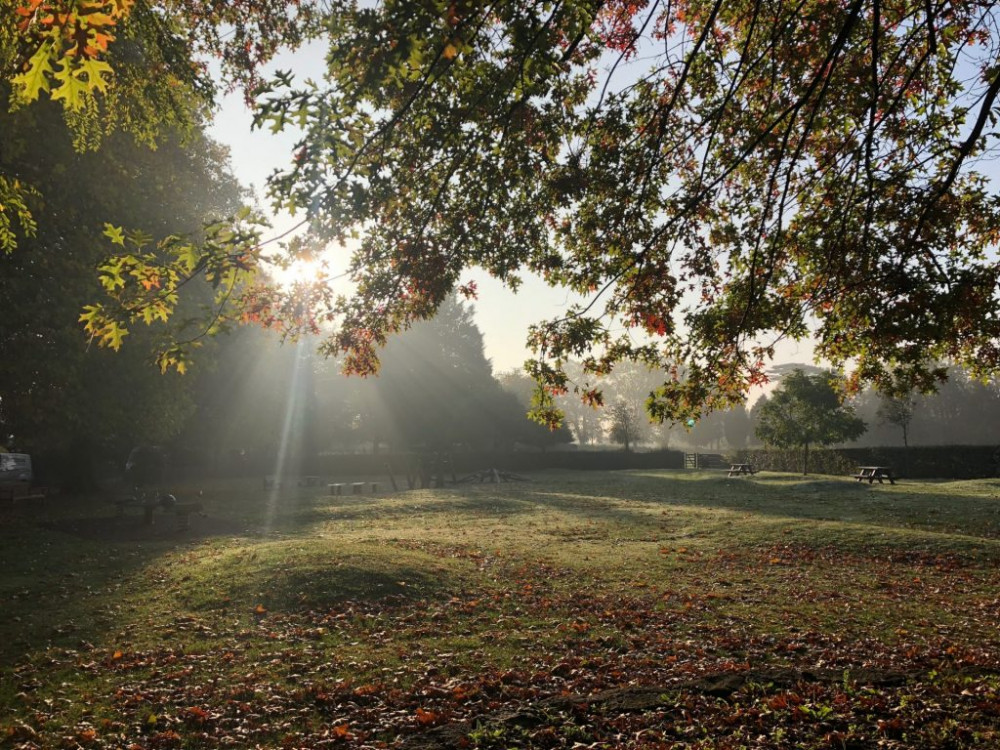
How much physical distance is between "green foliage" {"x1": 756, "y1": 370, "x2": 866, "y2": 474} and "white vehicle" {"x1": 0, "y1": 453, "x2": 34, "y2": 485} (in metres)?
46.8

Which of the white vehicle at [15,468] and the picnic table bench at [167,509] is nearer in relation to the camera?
the picnic table bench at [167,509]

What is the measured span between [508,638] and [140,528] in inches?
611

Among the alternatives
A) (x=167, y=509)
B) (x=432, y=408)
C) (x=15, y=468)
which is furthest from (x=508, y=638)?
(x=432, y=408)

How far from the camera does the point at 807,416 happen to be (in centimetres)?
4434

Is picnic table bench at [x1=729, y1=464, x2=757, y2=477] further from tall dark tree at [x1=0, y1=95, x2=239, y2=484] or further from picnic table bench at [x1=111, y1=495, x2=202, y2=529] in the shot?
tall dark tree at [x1=0, y1=95, x2=239, y2=484]

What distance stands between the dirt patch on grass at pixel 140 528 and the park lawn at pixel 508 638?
354 mm

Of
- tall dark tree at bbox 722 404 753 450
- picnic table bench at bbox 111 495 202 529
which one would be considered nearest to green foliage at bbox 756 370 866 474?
picnic table bench at bbox 111 495 202 529

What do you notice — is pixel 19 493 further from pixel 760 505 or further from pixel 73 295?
pixel 760 505

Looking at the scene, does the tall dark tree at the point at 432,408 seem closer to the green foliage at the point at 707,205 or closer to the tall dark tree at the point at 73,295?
the tall dark tree at the point at 73,295

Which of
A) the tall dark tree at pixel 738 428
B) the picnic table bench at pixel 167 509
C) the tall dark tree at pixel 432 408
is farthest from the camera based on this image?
the tall dark tree at pixel 738 428

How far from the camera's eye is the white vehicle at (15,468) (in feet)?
97.3

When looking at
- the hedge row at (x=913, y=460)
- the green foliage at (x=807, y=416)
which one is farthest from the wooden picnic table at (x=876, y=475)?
the green foliage at (x=807, y=416)

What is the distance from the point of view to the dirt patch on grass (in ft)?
57.1

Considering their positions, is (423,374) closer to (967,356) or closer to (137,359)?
(137,359)
